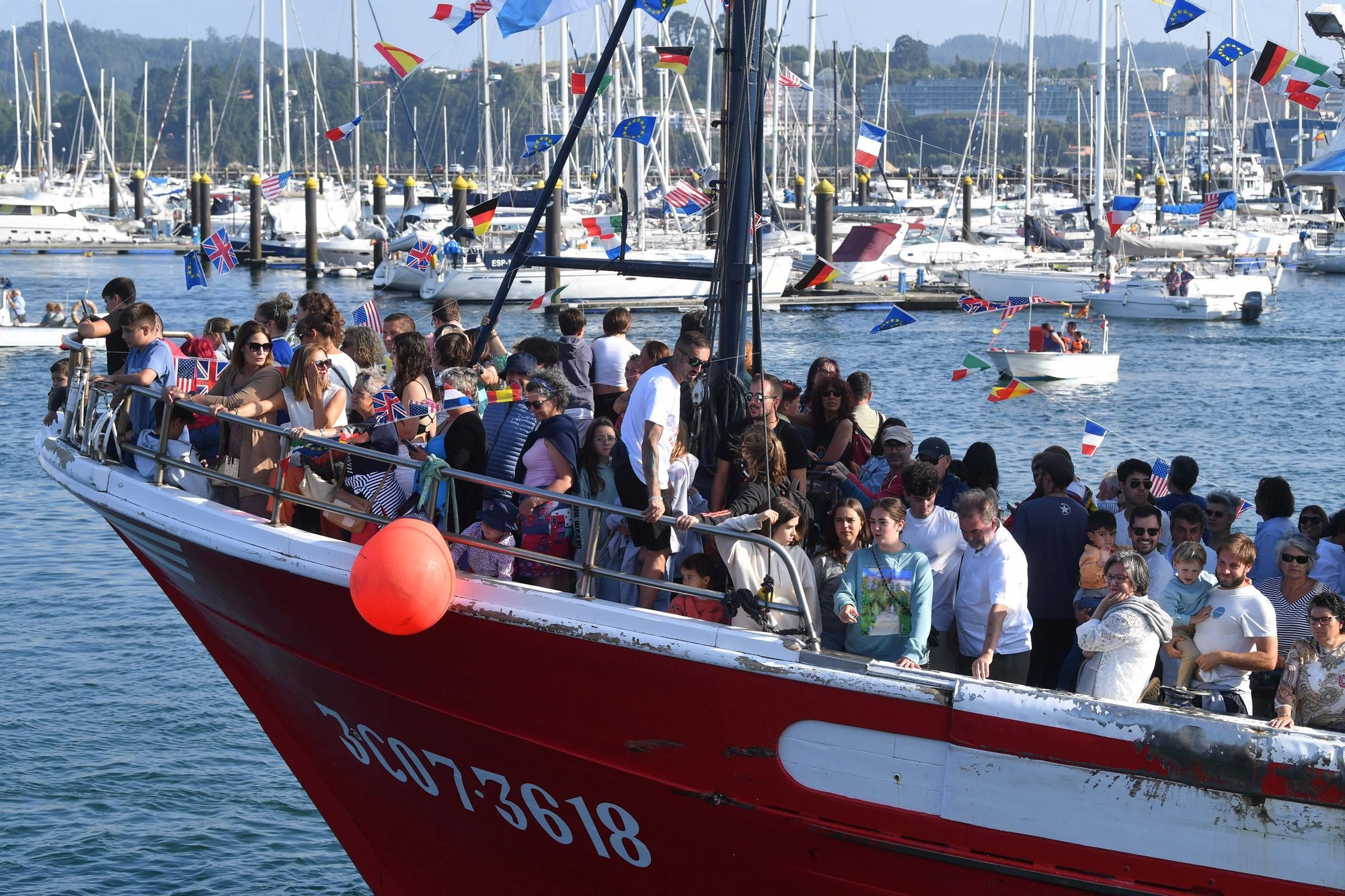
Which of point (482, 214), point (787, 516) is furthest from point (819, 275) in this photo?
point (787, 516)

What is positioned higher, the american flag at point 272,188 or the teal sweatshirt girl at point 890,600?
the american flag at point 272,188

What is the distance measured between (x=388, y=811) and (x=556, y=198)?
3624 centimetres

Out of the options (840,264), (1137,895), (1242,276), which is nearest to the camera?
(1137,895)

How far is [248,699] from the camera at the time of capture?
7480mm

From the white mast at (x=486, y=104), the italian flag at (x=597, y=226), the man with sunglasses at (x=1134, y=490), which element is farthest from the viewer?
the white mast at (x=486, y=104)

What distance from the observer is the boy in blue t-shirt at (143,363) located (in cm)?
714

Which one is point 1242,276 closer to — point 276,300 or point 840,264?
point 840,264

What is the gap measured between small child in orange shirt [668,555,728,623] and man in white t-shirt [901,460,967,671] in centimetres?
73

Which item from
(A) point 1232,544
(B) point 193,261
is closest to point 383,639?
(A) point 1232,544

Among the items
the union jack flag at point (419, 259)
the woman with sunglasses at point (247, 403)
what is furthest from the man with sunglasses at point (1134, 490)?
the union jack flag at point (419, 259)

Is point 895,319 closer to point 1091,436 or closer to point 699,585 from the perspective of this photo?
point 1091,436

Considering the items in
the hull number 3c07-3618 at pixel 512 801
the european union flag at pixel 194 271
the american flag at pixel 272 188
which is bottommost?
the hull number 3c07-3618 at pixel 512 801

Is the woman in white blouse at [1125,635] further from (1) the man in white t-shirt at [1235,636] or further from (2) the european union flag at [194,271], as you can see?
(2) the european union flag at [194,271]

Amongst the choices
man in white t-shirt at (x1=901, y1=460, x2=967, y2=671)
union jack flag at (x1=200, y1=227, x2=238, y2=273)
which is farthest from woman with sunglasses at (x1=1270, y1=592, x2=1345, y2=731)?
union jack flag at (x1=200, y1=227, x2=238, y2=273)
